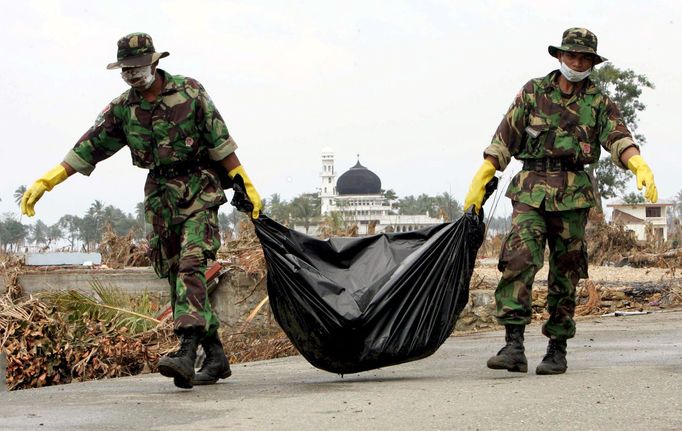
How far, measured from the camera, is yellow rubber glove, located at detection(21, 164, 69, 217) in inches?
267

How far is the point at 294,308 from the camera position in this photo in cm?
655

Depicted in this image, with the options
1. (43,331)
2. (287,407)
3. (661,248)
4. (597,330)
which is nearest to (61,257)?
(43,331)

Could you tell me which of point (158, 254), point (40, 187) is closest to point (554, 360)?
point (158, 254)

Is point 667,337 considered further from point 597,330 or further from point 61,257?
point 61,257

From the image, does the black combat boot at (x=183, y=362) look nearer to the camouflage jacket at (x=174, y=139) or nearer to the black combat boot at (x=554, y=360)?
the camouflage jacket at (x=174, y=139)

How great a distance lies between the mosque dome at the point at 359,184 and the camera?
113875 millimetres

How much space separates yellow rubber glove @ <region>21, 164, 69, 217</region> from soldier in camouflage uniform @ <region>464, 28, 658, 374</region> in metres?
2.18

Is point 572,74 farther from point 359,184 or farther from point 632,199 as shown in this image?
point 359,184

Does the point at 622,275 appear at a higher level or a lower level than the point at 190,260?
lower

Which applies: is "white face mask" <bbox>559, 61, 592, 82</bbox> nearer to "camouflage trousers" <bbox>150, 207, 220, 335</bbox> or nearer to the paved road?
the paved road

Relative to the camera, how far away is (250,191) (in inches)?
267

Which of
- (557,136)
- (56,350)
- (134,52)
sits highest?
(134,52)

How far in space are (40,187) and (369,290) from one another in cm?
184

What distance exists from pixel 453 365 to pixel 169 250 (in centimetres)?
177
